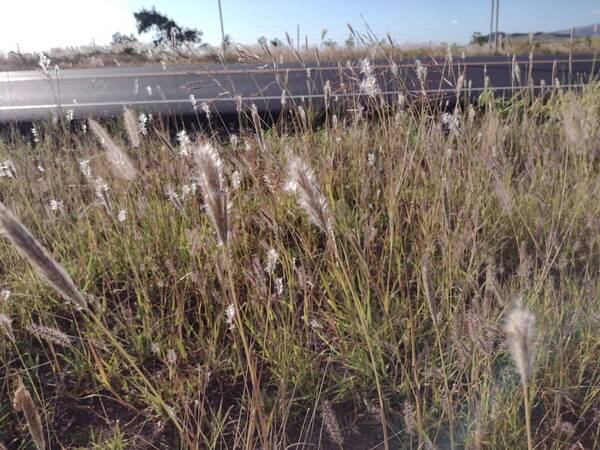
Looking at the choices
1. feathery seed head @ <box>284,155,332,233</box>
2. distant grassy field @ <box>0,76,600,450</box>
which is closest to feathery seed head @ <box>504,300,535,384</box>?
distant grassy field @ <box>0,76,600,450</box>

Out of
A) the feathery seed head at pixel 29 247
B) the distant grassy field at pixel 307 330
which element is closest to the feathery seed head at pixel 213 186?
the distant grassy field at pixel 307 330

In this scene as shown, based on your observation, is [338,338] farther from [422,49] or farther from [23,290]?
[422,49]

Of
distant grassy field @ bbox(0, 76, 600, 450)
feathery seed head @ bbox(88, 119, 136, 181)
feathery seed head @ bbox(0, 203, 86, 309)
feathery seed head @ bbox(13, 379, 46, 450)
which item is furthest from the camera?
feathery seed head @ bbox(88, 119, 136, 181)

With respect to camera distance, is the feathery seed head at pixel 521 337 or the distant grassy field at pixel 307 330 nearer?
the feathery seed head at pixel 521 337

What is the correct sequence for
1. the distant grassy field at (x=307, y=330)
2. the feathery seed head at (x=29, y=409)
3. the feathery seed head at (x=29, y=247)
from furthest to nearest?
the distant grassy field at (x=307, y=330) < the feathery seed head at (x=29, y=409) < the feathery seed head at (x=29, y=247)

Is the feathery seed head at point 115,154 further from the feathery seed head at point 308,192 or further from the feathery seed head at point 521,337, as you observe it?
the feathery seed head at point 521,337

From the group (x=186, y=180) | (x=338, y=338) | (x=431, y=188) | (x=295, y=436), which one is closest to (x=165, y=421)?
(x=295, y=436)

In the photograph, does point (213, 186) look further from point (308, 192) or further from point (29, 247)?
point (29, 247)

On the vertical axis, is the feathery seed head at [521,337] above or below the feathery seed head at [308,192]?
below

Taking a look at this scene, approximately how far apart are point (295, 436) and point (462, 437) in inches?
19.8

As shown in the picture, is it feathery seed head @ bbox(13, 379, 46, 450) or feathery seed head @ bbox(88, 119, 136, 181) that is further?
feathery seed head @ bbox(88, 119, 136, 181)

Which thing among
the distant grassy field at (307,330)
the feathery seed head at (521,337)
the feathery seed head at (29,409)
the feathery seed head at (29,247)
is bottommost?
the distant grassy field at (307,330)

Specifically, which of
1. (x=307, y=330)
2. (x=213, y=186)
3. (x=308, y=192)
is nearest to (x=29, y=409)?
(x=213, y=186)

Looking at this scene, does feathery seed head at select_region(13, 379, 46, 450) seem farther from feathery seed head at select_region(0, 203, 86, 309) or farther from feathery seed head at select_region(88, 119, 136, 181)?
feathery seed head at select_region(88, 119, 136, 181)
